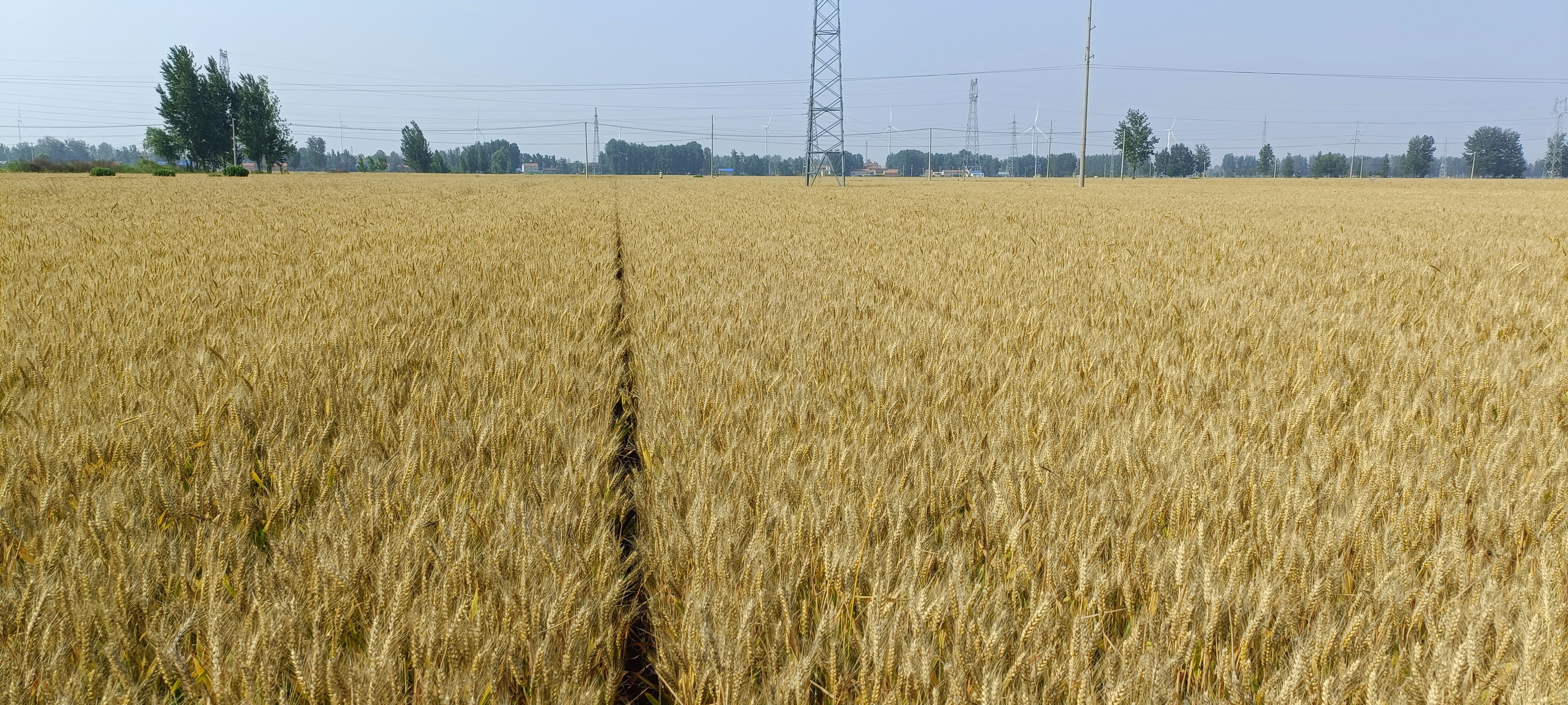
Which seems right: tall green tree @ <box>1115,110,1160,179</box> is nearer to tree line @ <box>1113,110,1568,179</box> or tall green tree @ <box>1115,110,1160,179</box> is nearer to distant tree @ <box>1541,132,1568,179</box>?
tree line @ <box>1113,110,1568,179</box>

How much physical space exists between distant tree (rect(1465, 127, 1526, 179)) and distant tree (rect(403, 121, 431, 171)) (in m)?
133

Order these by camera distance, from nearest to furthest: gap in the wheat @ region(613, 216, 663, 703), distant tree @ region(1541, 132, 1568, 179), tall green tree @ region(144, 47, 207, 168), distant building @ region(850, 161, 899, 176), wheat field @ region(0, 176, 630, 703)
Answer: wheat field @ region(0, 176, 630, 703) → gap in the wheat @ region(613, 216, 663, 703) → tall green tree @ region(144, 47, 207, 168) → distant tree @ region(1541, 132, 1568, 179) → distant building @ region(850, 161, 899, 176)

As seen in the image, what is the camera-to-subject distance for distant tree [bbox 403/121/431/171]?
9675 cm

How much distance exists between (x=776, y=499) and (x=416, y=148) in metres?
108

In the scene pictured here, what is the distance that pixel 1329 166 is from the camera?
394 feet

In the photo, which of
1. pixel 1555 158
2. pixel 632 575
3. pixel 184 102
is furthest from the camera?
pixel 1555 158

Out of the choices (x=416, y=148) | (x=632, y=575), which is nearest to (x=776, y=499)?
(x=632, y=575)

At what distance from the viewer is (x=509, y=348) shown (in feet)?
9.05

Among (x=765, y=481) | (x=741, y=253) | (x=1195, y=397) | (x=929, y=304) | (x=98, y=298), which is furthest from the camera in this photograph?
(x=741, y=253)

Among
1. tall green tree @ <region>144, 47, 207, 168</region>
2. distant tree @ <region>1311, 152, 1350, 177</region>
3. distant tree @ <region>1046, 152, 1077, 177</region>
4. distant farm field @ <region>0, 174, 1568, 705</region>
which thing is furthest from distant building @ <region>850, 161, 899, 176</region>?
distant farm field @ <region>0, 174, 1568, 705</region>

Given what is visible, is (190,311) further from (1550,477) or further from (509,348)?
(1550,477)

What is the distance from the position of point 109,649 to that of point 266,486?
83 cm

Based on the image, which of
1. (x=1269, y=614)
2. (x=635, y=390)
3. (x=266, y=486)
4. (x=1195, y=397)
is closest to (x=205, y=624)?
(x=266, y=486)

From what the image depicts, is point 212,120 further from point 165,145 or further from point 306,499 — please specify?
point 306,499
